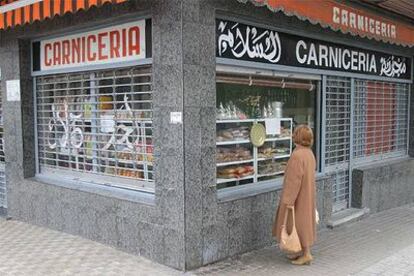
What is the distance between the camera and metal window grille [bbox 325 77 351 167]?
24.3 ft

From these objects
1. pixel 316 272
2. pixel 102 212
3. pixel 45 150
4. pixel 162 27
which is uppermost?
pixel 162 27

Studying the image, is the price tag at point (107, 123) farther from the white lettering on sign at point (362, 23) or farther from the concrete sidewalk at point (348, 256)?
the white lettering on sign at point (362, 23)

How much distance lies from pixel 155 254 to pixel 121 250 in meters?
0.60

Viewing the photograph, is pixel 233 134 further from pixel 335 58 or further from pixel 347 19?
pixel 335 58

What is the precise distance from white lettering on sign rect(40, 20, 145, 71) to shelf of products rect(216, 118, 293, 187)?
4.32 ft

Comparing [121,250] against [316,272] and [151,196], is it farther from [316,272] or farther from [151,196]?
[316,272]

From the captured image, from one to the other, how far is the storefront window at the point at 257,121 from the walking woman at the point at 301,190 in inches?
35.2

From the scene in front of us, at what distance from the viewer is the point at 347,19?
6.27 meters

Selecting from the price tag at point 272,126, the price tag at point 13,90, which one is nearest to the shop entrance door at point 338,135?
the price tag at point 272,126

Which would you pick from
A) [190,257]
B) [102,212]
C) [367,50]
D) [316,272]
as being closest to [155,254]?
[190,257]

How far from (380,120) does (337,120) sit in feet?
5.13

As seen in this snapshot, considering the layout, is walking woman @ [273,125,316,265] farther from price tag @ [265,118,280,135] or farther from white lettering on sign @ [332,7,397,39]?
white lettering on sign @ [332,7,397,39]

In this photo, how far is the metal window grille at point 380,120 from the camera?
26.9 ft

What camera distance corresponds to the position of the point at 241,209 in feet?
18.6
